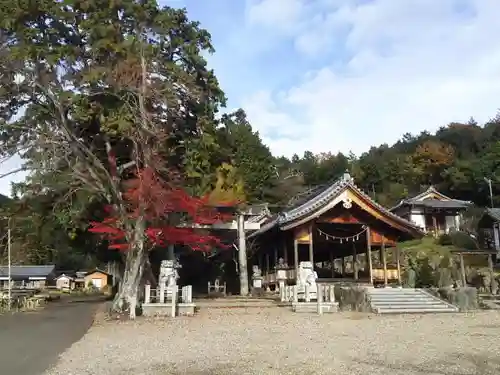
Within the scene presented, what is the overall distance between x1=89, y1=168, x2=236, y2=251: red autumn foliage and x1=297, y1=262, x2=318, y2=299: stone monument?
179 inches

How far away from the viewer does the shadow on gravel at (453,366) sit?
705 centimetres

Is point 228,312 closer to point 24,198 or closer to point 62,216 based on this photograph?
point 62,216

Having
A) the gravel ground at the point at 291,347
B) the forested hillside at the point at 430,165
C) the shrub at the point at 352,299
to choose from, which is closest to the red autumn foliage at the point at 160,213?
the gravel ground at the point at 291,347

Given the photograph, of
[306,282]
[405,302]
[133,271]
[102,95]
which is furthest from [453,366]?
[102,95]

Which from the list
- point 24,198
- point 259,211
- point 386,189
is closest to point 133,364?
point 24,198

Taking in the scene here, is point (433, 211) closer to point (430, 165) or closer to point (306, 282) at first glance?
point (430, 165)

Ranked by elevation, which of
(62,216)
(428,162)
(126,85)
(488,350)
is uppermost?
(428,162)

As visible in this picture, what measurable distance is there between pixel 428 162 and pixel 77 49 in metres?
55.5

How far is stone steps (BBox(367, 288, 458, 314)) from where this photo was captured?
17.5 m

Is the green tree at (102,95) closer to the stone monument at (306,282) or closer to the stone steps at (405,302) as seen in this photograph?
the stone monument at (306,282)

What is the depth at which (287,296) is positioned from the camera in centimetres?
2048

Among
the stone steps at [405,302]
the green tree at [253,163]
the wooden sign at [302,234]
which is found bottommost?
the stone steps at [405,302]

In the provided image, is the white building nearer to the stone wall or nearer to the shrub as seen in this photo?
the stone wall

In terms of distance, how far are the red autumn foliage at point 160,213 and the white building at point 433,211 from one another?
32812mm
